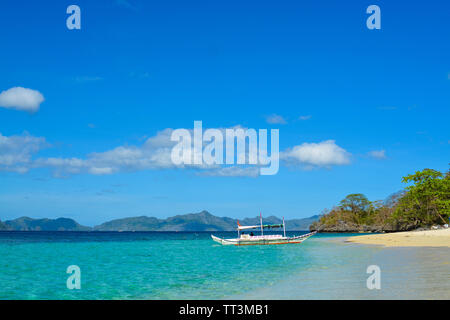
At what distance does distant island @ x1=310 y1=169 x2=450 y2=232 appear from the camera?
91812 mm

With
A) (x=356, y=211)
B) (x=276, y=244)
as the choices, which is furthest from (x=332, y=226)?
(x=276, y=244)

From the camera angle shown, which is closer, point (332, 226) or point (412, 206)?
point (412, 206)

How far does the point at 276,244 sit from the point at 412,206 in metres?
51.4

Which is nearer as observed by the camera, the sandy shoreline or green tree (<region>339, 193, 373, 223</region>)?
the sandy shoreline

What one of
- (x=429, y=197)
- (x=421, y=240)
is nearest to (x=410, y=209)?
(x=429, y=197)

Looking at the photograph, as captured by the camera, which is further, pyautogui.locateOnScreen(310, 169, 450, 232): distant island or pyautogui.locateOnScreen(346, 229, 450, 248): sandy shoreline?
pyautogui.locateOnScreen(310, 169, 450, 232): distant island

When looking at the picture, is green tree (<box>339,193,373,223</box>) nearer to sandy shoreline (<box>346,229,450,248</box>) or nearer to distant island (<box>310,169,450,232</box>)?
distant island (<box>310,169,450,232</box>)

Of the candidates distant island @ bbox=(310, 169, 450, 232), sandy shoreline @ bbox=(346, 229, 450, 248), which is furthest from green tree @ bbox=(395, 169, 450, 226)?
sandy shoreline @ bbox=(346, 229, 450, 248)

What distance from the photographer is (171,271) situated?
94.5 ft

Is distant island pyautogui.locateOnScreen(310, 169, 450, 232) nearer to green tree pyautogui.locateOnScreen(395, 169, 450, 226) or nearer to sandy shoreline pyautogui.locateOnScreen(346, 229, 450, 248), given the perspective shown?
green tree pyautogui.locateOnScreen(395, 169, 450, 226)

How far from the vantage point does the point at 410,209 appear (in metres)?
103

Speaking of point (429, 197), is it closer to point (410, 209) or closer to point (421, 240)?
point (410, 209)
